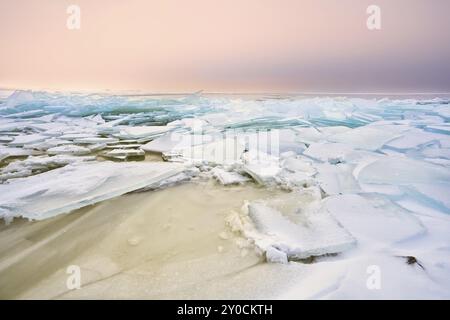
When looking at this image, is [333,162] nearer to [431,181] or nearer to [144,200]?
[431,181]

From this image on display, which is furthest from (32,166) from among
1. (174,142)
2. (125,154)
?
(174,142)

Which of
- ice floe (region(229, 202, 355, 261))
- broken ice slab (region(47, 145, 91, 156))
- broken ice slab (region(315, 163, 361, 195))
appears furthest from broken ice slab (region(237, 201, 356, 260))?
broken ice slab (region(47, 145, 91, 156))

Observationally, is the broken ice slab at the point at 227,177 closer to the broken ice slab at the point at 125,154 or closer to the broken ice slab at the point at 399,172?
A: the broken ice slab at the point at 399,172

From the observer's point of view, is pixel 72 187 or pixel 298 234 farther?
pixel 72 187

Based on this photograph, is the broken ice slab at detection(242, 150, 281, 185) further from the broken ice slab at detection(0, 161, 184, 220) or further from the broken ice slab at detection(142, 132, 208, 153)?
the broken ice slab at detection(142, 132, 208, 153)

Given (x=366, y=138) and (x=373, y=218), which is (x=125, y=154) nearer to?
(x=373, y=218)
